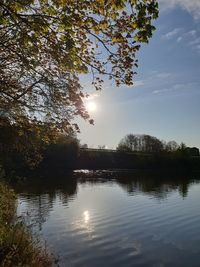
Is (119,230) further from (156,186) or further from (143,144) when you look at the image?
(143,144)

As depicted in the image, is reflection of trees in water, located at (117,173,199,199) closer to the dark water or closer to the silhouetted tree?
the dark water

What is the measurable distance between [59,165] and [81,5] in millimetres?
82483

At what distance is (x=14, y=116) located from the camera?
11.3 meters

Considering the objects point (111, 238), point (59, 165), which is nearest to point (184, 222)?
point (111, 238)

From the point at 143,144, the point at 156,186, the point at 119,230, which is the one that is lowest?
the point at 119,230

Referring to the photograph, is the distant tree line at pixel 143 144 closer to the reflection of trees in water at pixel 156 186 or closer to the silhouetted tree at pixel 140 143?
the silhouetted tree at pixel 140 143

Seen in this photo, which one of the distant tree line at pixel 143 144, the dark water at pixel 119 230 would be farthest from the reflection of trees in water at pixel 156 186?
the distant tree line at pixel 143 144

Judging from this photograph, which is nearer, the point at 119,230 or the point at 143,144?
the point at 119,230

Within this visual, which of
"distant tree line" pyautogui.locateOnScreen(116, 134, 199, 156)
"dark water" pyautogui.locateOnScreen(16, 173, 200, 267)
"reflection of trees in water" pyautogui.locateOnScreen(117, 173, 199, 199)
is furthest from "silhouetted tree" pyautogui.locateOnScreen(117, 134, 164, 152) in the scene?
"dark water" pyautogui.locateOnScreen(16, 173, 200, 267)

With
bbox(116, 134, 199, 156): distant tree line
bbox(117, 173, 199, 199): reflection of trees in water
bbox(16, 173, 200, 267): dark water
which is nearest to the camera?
bbox(16, 173, 200, 267): dark water

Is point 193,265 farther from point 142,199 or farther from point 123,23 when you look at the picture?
point 142,199

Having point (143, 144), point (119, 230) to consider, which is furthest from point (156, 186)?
point (143, 144)

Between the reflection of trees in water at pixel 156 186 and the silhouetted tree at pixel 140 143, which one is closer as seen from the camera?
the reflection of trees in water at pixel 156 186

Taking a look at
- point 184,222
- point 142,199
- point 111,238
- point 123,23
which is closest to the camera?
point 123,23
